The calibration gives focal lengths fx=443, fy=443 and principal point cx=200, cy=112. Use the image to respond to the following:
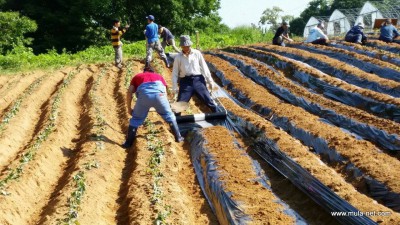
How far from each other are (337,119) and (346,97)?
1.60 metres

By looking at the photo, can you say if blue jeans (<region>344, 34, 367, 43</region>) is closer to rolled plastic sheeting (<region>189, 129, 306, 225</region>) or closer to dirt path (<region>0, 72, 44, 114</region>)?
rolled plastic sheeting (<region>189, 129, 306, 225</region>)

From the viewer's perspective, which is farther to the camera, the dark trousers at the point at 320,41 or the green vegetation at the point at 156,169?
the dark trousers at the point at 320,41

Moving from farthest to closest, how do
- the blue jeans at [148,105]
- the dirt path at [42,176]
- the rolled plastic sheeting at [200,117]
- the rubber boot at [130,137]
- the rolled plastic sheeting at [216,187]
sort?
the rolled plastic sheeting at [200,117]
the rubber boot at [130,137]
the blue jeans at [148,105]
the dirt path at [42,176]
the rolled plastic sheeting at [216,187]

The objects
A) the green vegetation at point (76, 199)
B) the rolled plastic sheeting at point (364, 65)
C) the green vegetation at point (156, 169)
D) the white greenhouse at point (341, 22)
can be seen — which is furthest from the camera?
the white greenhouse at point (341, 22)

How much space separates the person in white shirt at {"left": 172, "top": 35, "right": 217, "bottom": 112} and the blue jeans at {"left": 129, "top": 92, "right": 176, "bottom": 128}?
2.87 ft

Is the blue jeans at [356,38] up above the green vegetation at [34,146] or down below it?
below

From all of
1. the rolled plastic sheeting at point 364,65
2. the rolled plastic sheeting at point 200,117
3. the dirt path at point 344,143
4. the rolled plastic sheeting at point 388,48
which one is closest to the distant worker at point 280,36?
the rolled plastic sheeting at point 364,65

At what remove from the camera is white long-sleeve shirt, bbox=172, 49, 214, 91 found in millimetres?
7828

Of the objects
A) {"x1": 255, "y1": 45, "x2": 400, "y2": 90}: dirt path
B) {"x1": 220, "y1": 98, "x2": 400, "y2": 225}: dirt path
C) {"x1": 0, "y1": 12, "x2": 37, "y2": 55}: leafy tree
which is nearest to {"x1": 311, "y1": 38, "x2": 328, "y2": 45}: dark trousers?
{"x1": 255, "y1": 45, "x2": 400, "y2": 90}: dirt path

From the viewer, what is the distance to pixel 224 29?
107 ft

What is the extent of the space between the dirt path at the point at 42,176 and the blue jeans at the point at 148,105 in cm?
127

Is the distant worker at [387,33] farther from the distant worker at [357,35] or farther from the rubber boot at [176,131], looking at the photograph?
the rubber boot at [176,131]

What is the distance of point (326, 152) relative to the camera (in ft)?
20.5

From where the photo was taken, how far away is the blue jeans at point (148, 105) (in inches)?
269
